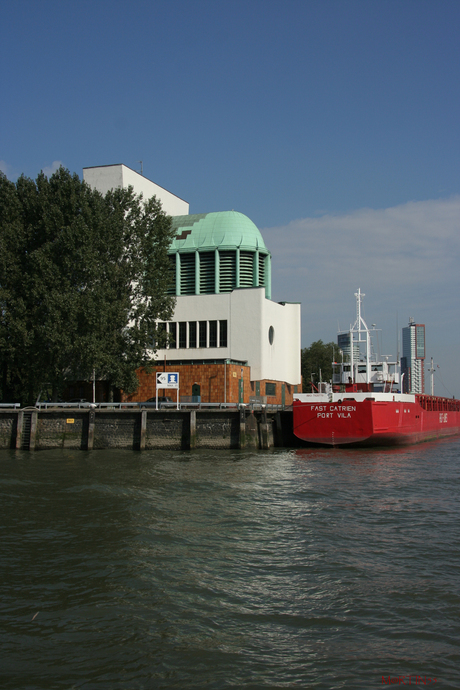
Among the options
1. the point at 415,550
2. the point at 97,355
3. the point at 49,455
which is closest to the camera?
the point at 415,550

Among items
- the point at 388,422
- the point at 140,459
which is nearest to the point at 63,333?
the point at 140,459

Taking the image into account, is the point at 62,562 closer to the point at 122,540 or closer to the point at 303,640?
the point at 122,540

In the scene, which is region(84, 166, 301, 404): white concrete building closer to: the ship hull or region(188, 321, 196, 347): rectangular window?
region(188, 321, 196, 347): rectangular window

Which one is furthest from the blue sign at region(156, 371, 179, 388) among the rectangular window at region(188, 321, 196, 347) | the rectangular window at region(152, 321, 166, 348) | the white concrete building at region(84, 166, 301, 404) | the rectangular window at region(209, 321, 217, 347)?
the rectangular window at region(188, 321, 196, 347)

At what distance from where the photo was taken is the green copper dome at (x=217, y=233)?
5625cm

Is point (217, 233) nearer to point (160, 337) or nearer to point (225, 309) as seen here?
point (225, 309)

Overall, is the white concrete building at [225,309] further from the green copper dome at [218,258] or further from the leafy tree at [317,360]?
the leafy tree at [317,360]

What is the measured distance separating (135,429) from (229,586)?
83.4 ft

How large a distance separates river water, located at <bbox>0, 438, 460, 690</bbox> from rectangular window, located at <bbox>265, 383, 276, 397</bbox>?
101 ft

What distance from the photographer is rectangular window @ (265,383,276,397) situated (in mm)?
51513

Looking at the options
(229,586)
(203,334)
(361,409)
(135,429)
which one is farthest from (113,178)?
(229,586)

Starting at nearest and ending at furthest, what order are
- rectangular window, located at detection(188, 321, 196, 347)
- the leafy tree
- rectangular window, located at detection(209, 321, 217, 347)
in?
rectangular window, located at detection(209, 321, 217, 347) < rectangular window, located at detection(188, 321, 196, 347) < the leafy tree

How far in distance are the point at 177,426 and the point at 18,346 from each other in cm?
1382

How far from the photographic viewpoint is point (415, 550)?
12.7 m
